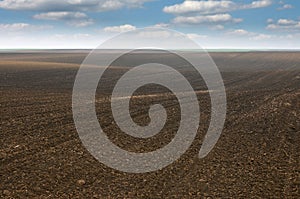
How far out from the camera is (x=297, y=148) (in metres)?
12.6

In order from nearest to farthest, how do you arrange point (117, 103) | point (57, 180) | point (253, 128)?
point (57, 180) < point (253, 128) < point (117, 103)

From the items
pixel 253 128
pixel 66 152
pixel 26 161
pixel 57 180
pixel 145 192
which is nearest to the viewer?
pixel 145 192

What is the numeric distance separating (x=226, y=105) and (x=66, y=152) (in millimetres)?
12202

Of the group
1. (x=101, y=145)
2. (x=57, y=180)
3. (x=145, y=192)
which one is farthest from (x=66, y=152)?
(x=145, y=192)

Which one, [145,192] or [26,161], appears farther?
[26,161]

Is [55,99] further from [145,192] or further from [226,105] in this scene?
[145,192]

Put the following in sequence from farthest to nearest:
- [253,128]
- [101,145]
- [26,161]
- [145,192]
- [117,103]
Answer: [117,103] → [253,128] → [101,145] → [26,161] → [145,192]

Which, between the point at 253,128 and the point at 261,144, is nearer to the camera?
the point at 261,144

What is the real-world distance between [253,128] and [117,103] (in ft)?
29.1

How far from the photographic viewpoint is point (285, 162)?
36.4 ft

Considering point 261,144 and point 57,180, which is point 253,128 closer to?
point 261,144

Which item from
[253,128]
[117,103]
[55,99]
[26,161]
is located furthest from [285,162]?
[55,99]

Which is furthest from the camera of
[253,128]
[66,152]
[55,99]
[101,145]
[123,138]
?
[55,99]

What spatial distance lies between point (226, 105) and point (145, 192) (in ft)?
44.7
